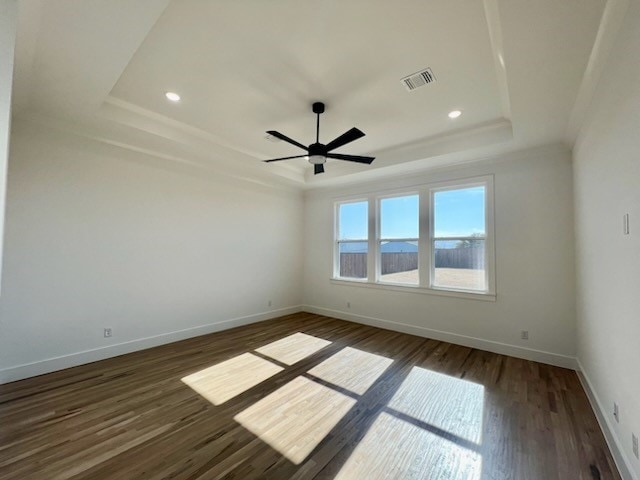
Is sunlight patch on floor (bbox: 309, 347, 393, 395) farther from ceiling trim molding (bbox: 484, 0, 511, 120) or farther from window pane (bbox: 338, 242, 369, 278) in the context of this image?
ceiling trim molding (bbox: 484, 0, 511, 120)

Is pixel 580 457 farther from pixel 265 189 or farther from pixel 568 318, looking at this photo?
pixel 265 189

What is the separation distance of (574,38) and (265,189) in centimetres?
467

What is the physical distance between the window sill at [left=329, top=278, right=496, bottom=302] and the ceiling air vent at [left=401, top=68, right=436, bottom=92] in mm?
2961

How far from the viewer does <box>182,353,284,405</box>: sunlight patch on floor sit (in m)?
2.63

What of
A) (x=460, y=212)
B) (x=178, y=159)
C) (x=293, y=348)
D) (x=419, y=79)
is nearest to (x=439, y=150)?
(x=460, y=212)

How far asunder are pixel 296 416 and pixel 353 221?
154 inches

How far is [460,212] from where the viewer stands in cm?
417

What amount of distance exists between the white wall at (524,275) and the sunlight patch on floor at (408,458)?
7.64ft

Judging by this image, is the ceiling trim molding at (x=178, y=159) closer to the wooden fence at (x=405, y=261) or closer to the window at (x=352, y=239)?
the window at (x=352, y=239)

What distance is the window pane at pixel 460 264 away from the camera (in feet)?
13.0

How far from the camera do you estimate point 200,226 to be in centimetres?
441

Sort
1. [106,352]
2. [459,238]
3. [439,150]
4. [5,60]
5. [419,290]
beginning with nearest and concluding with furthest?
[5,60] → [106,352] → [439,150] → [459,238] → [419,290]

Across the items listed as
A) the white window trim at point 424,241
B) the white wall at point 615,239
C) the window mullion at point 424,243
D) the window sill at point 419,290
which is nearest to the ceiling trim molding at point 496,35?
the white wall at point 615,239

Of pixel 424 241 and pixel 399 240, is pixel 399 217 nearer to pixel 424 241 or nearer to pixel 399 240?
pixel 399 240
